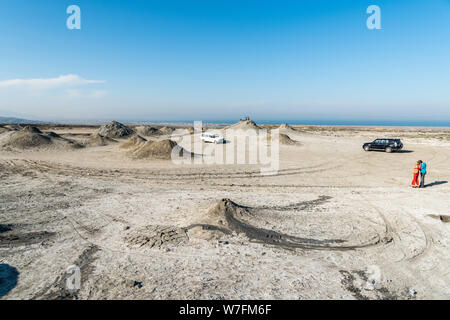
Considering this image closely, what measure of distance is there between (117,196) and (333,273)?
10031 millimetres

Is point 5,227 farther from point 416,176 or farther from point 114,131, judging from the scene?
point 114,131

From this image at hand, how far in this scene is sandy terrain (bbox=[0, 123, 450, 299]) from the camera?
17.9 ft

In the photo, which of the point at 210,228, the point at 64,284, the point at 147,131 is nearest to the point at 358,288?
the point at 210,228

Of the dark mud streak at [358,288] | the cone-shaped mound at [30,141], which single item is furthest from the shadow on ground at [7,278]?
the cone-shaped mound at [30,141]

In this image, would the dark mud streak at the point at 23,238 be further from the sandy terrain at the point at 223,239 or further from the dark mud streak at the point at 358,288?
the dark mud streak at the point at 358,288

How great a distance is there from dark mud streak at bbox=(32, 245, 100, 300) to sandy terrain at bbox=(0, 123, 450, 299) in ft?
0.10

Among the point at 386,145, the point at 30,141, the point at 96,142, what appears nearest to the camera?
the point at 386,145

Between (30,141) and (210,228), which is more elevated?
(30,141)

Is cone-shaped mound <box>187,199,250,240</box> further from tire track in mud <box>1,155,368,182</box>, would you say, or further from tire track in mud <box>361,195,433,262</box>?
tire track in mud <box>1,155,368,182</box>

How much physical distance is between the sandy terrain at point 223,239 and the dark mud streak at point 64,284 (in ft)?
0.10

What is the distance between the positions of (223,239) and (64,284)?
4186 millimetres

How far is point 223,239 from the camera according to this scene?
7496 mm

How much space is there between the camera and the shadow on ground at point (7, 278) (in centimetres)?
525

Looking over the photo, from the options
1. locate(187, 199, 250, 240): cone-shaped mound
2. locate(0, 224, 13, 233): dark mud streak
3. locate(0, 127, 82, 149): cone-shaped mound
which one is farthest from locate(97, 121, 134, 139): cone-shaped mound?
locate(187, 199, 250, 240): cone-shaped mound
